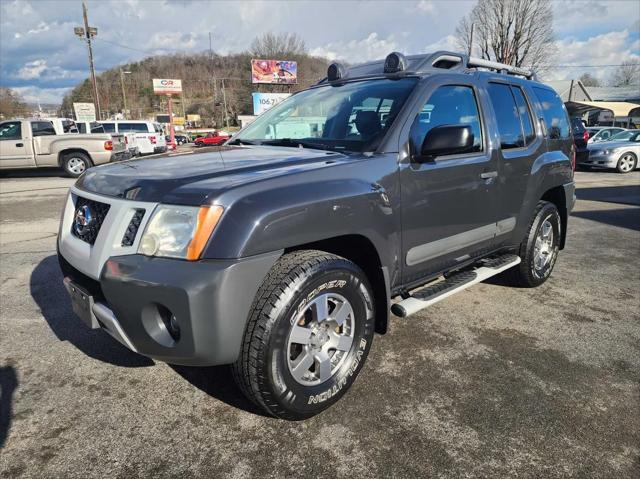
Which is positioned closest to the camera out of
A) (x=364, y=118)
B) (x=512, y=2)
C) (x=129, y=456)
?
(x=129, y=456)

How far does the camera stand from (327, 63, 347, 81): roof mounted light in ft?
12.1

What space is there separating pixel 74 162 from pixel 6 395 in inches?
514

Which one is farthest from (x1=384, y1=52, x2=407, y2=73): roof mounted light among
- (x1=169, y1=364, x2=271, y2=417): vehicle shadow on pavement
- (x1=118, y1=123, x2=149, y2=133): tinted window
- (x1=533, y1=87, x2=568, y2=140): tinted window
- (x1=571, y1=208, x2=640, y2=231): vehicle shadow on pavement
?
(x1=118, y1=123, x2=149, y2=133): tinted window

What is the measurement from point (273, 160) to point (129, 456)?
1650 mm

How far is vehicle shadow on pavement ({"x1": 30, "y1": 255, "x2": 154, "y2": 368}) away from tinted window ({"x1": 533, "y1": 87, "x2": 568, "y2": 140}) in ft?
13.0

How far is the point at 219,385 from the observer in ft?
9.05

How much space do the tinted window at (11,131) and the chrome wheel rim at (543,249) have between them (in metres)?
14.7

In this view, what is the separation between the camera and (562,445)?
2.21 metres

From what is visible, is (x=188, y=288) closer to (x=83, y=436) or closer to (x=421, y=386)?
(x=83, y=436)

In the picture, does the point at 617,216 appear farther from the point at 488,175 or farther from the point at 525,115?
the point at 488,175

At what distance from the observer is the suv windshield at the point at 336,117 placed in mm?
2875

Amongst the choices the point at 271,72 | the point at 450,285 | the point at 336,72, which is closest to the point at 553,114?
the point at 336,72

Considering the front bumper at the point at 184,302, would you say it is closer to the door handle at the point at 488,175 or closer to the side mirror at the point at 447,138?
the side mirror at the point at 447,138

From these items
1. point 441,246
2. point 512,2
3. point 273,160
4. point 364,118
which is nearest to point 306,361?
point 273,160
